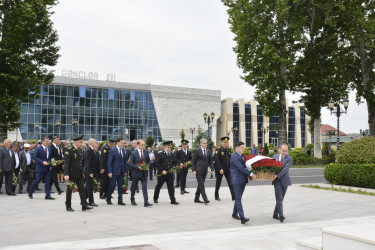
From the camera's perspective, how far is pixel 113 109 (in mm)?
70375

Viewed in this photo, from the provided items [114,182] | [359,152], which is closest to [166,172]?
[114,182]

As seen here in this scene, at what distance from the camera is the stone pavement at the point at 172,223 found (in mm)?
6492

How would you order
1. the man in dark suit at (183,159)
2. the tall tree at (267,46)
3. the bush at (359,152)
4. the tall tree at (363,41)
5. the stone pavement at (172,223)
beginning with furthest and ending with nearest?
the tall tree at (267,46) → the tall tree at (363,41) → the bush at (359,152) → the man in dark suit at (183,159) → the stone pavement at (172,223)

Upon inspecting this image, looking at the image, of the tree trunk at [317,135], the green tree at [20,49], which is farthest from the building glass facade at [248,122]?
the green tree at [20,49]

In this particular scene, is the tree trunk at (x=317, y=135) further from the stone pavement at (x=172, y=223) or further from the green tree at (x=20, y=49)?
the green tree at (x=20, y=49)

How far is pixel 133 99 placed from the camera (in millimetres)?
72188

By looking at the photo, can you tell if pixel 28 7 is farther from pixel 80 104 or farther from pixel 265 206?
pixel 80 104

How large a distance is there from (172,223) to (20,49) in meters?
18.0

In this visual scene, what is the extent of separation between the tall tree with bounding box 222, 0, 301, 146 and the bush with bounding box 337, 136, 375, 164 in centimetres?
1401

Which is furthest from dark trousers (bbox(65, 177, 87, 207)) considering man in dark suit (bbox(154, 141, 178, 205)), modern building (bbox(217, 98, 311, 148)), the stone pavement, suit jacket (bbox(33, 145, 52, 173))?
modern building (bbox(217, 98, 311, 148))

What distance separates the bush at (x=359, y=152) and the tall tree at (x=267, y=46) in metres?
14.0

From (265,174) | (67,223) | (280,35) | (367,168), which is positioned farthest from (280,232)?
(280,35)

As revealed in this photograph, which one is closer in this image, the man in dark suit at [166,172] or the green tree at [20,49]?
the man in dark suit at [166,172]

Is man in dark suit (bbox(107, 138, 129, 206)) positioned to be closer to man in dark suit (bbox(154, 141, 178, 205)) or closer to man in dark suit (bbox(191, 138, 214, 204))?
man in dark suit (bbox(154, 141, 178, 205))
